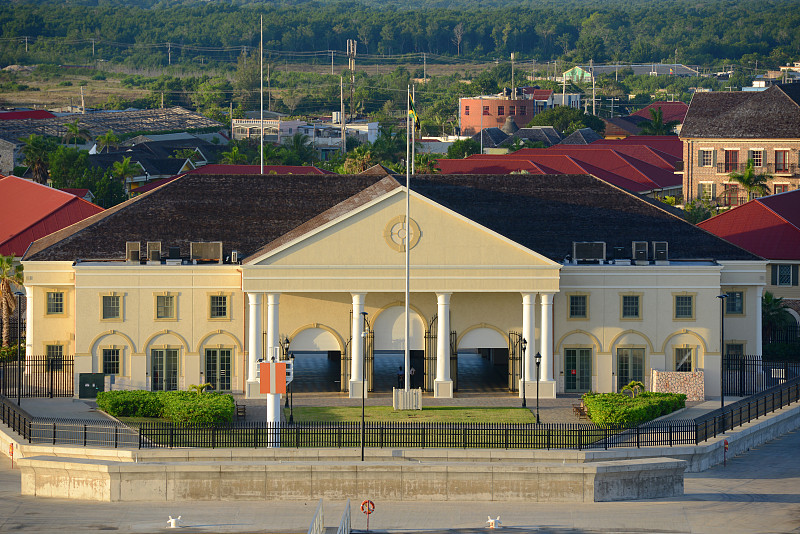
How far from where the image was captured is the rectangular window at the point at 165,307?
220ft

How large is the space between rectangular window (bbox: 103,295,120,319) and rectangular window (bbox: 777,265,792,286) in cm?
3643

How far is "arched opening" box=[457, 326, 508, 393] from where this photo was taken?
68.2 metres

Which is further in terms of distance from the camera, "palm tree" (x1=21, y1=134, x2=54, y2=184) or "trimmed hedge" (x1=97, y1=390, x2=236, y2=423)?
"palm tree" (x1=21, y1=134, x2=54, y2=184)

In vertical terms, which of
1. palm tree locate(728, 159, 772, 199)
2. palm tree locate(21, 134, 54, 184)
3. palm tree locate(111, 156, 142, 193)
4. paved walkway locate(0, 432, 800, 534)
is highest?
palm tree locate(21, 134, 54, 184)

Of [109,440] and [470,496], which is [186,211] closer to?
[109,440]

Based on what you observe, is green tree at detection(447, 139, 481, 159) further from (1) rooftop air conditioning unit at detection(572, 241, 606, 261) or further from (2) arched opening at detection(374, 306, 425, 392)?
(2) arched opening at detection(374, 306, 425, 392)

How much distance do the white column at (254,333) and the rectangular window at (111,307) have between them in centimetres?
586

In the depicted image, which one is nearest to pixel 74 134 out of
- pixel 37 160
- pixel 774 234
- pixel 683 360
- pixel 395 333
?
pixel 37 160

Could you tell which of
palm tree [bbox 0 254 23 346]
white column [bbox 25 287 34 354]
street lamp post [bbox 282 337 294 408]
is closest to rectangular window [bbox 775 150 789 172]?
street lamp post [bbox 282 337 294 408]

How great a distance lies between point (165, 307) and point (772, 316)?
1181 inches

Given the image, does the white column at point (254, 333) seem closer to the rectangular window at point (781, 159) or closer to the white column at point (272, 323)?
the white column at point (272, 323)

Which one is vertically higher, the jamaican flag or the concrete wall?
the jamaican flag

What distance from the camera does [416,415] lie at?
61375 millimetres

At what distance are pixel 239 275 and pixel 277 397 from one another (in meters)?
10.5
